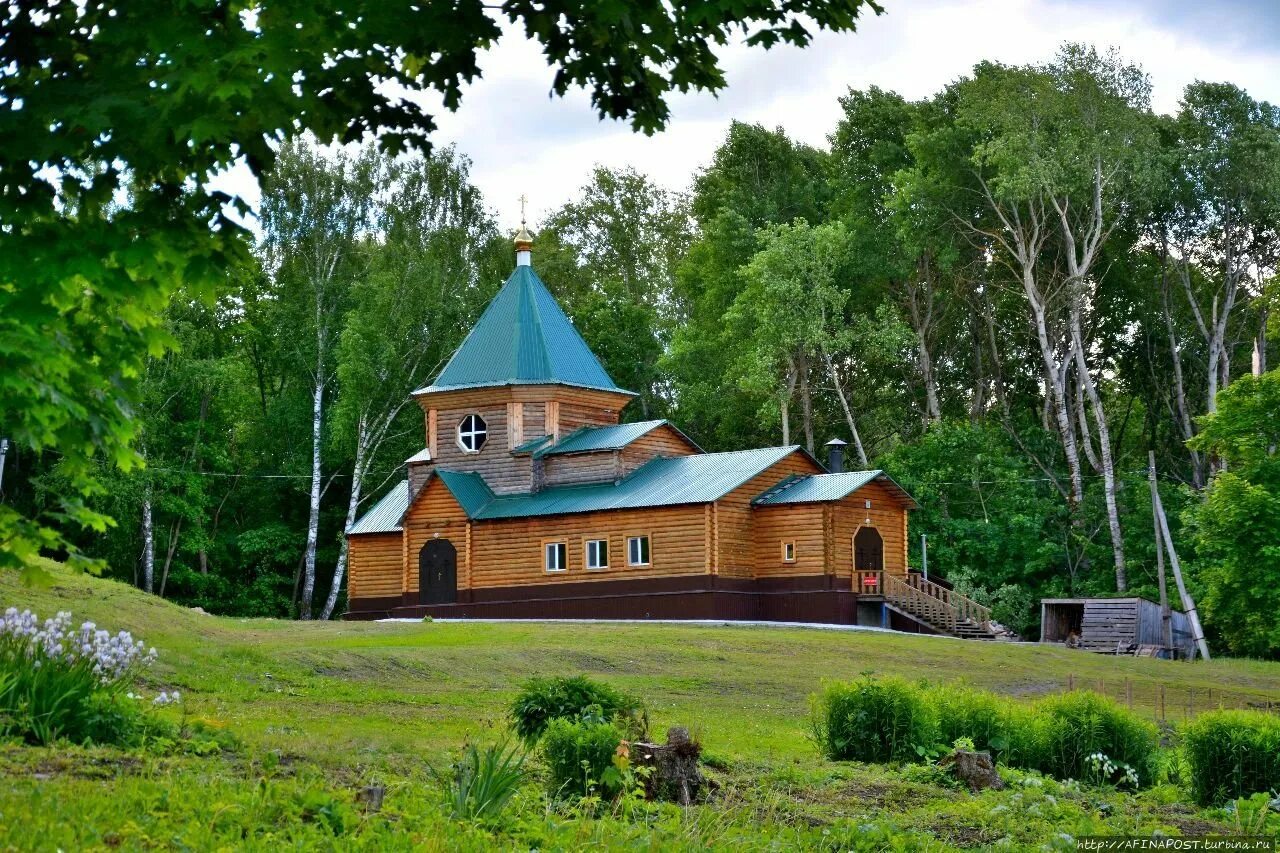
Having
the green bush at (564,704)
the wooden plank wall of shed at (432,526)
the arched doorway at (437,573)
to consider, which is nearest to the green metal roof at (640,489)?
the wooden plank wall of shed at (432,526)

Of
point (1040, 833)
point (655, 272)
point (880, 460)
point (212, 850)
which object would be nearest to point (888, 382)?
point (880, 460)

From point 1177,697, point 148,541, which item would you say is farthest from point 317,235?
point 1177,697

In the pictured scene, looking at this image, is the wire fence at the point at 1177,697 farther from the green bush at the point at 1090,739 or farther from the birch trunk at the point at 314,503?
the birch trunk at the point at 314,503

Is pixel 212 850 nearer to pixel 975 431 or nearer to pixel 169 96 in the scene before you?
pixel 169 96

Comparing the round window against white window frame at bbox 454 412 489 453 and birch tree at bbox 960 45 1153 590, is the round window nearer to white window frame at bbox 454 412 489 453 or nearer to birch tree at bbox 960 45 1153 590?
white window frame at bbox 454 412 489 453

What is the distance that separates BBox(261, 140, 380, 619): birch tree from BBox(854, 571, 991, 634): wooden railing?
1868 centimetres

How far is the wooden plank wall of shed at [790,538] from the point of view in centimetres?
3775

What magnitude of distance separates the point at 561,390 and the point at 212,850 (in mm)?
34577

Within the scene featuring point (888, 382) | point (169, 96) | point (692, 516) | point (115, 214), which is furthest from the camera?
point (888, 382)

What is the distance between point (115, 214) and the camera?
668 centimetres

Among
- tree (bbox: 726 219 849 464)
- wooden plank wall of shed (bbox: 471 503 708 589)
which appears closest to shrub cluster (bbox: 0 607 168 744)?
wooden plank wall of shed (bbox: 471 503 708 589)

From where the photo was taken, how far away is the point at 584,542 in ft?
128

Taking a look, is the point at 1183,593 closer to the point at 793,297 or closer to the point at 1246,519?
the point at 1246,519

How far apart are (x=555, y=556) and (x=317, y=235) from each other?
16209 millimetres
